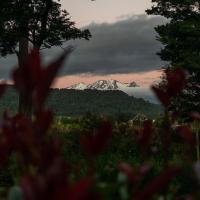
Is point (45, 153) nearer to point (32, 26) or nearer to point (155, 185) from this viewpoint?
point (155, 185)

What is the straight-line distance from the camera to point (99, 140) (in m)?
1.46

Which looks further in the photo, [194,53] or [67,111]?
[67,111]

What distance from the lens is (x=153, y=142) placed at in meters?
12.2

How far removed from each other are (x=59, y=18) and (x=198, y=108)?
7548 mm

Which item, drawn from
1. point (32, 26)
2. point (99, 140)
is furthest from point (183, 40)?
point (99, 140)

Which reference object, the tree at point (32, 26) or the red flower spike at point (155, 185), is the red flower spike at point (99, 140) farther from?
the tree at point (32, 26)

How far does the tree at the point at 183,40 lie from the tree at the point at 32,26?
11.5 feet

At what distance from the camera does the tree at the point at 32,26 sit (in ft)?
79.0

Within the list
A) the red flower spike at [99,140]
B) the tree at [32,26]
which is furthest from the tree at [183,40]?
the red flower spike at [99,140]

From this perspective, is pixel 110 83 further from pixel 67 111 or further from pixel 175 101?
pixel 175 101

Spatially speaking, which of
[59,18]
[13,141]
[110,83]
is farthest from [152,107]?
[110,83]

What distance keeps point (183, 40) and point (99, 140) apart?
24230mm

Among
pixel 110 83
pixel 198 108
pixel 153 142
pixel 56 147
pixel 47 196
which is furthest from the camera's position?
pixel 110 83

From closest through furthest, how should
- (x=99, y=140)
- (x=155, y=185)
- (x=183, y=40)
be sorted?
(x=155, y=185), (x=99, y=140), (x=183, y=40)
